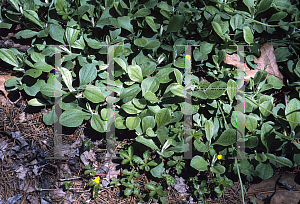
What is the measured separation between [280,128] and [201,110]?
75 cm

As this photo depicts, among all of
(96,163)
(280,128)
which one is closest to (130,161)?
(96,163)

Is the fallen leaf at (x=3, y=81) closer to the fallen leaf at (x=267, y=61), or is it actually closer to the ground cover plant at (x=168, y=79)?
the ground cover plant at (x=168, y=79)

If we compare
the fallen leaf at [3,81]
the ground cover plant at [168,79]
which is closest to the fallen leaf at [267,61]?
the ground cover plant at [168,79]

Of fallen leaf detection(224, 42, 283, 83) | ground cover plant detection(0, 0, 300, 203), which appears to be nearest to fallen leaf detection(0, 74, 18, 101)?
ground cover plant detection(0, 0, 300, 203)

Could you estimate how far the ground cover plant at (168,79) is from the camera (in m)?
1.82

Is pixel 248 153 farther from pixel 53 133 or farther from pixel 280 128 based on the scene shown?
pixel 53 133

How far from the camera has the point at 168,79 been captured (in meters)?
1.88

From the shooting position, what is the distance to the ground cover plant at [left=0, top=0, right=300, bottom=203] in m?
1.82

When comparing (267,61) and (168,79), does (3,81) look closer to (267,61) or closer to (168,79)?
(168,79)

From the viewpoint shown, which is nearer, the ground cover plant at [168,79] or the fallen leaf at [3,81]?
the ground cover plant at [168,79]

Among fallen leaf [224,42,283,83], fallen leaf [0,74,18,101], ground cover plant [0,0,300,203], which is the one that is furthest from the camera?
fallen leaf [224,42,283,83]

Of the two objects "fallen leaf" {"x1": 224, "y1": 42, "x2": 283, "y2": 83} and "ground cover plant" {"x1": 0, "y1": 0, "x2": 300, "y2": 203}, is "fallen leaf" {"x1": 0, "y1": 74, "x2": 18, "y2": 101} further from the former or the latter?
"fallen leaf" {"x1": 224, "y1": 42, "x2": 283, "y2": 83}

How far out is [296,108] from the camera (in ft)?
6.18

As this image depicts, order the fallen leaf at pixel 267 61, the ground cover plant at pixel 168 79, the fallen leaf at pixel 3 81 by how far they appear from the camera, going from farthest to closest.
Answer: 1. the fallen leaf at pixel 267 61
2. the fallen leaf at pixel 3 81
3. the ground cover plant at pixel 168 79
